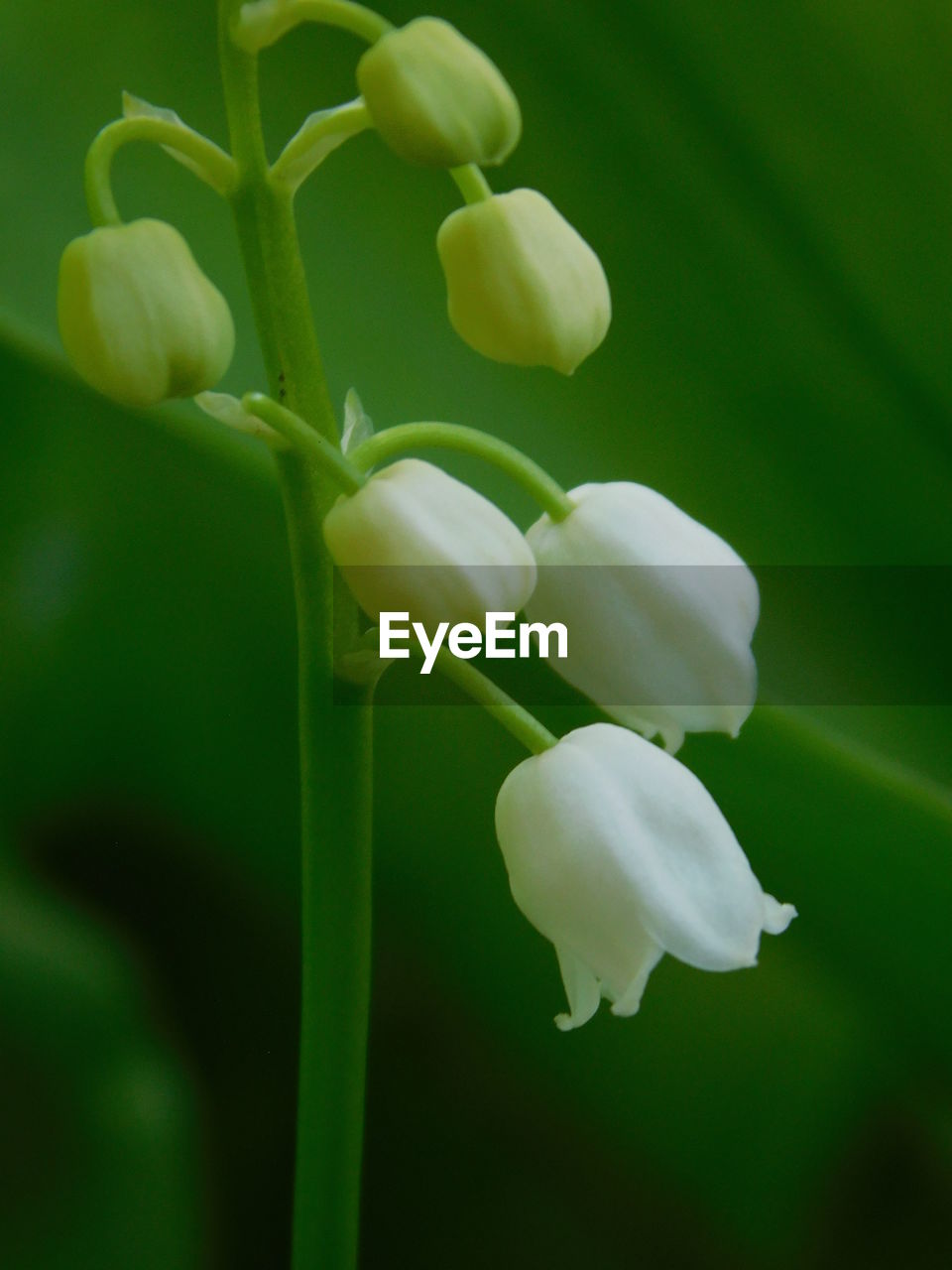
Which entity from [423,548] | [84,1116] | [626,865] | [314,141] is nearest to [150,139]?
[314,141]

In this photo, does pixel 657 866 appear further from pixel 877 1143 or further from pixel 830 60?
pixel 830 60

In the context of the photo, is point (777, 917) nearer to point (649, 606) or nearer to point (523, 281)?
point (649, 606)

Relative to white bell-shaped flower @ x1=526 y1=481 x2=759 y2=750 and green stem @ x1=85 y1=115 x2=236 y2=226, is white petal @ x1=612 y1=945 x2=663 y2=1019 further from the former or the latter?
green stem @ x1=85 y1=115 x2=236 y2=226

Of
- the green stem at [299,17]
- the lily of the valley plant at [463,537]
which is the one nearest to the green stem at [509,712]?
the lily of the valley plant at [463,537]

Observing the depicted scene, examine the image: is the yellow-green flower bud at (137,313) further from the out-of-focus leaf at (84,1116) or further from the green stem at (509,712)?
the out-of-focus leaf at (84,1116)

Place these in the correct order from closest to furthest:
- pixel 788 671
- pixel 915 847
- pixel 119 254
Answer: pixel 119 254, pixel 915 847, pixel 788 671

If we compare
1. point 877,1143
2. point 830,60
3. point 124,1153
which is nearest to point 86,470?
point 124,1153
